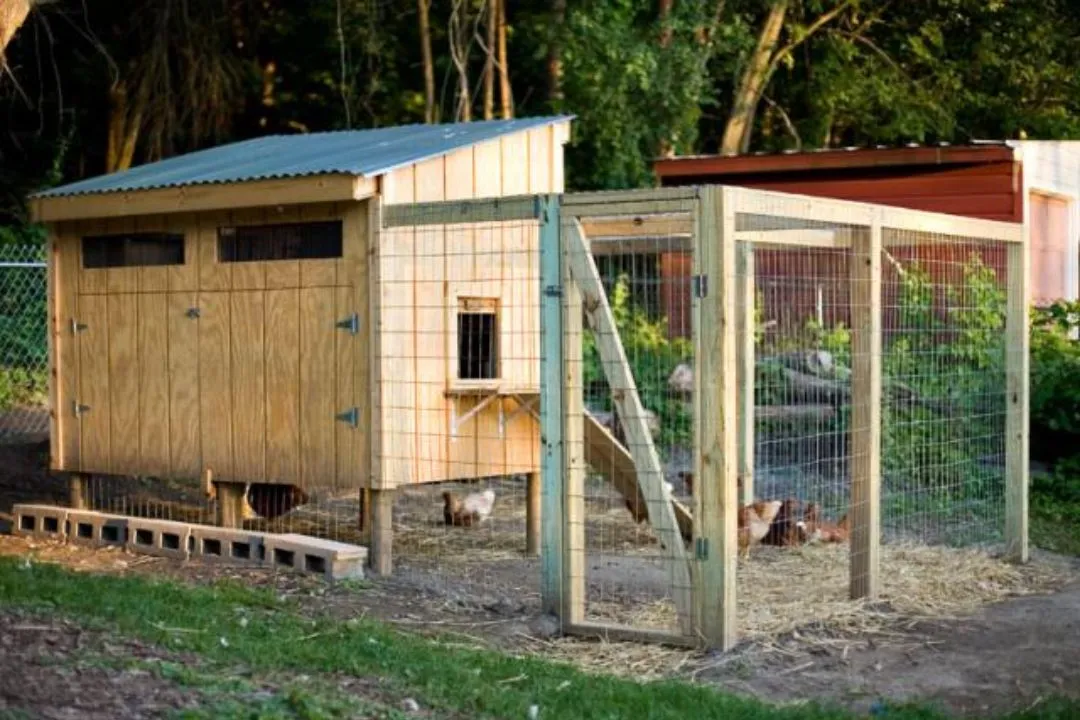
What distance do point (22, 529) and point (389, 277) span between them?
332 cm

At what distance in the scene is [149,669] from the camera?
5.87m

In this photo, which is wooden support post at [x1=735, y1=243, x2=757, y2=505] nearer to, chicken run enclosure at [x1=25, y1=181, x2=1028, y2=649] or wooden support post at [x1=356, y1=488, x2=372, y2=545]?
chicken run enclosure at [x1=25, y1=181, x2=1028, y2=649]

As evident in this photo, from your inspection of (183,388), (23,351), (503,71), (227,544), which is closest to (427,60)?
(503,71)

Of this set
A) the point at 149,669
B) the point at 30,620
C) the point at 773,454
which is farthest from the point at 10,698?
the point at 773,454

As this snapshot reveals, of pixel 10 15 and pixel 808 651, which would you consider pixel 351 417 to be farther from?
pixel 808 651

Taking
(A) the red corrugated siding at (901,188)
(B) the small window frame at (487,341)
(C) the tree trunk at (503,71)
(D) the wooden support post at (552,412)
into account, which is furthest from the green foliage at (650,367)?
(D) the wooden support post at (552,412)

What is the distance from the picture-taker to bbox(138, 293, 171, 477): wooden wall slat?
1066cm

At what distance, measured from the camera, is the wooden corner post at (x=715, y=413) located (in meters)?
7.65

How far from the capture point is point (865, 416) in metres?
9.10

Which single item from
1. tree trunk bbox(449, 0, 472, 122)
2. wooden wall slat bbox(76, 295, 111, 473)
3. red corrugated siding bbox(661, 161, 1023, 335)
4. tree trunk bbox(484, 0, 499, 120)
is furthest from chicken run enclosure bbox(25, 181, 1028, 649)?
tree trunk bbox(484, 0, 499, 120)

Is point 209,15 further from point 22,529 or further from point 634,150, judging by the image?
point 22,529

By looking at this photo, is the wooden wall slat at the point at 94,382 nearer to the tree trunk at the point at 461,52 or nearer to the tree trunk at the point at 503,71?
the tree trunk at the point at 461,52

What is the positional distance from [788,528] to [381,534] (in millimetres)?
2854

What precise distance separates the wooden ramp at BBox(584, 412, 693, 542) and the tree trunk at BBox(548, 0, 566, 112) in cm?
1162
